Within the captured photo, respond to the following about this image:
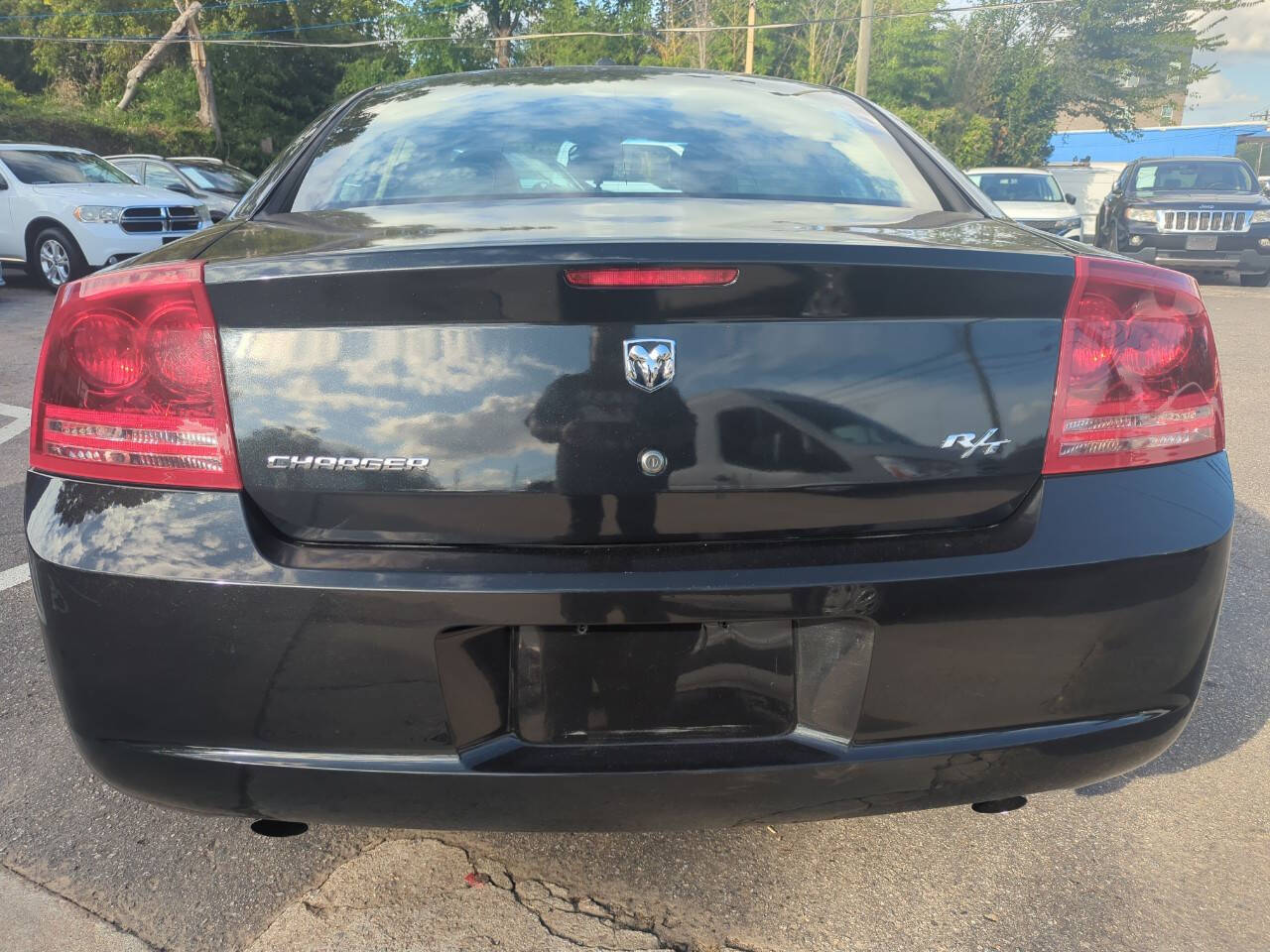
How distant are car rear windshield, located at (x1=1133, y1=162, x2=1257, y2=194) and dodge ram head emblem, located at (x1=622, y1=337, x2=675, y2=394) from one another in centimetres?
1544

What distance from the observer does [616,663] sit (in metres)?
1.62

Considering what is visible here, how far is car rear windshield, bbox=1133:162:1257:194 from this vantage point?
587 inches

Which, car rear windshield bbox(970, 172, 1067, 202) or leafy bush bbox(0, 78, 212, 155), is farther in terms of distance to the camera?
leafy bush bbox(0, 78, 212, 155)

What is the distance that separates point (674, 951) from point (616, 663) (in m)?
0.64

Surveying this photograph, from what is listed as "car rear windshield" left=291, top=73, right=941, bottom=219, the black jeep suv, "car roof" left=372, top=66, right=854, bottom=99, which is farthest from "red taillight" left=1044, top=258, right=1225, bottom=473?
the black jeep suv

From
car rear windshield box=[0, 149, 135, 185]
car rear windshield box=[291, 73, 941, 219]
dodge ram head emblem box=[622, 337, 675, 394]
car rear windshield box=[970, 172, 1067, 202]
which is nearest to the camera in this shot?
dodge ram head emblem box=[622, 337, 675, 394]

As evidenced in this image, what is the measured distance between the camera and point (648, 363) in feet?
5.16

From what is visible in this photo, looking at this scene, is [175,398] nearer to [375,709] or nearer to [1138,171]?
[375,709]

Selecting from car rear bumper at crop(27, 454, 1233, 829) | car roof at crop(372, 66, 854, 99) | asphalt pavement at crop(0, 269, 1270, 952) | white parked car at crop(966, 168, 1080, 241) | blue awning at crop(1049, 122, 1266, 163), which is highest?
car roof at crop(372, 66, 854, 99)

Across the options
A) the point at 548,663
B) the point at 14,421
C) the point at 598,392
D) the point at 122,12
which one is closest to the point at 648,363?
the point at 598,392

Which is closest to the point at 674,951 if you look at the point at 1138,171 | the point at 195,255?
the point at 195,255

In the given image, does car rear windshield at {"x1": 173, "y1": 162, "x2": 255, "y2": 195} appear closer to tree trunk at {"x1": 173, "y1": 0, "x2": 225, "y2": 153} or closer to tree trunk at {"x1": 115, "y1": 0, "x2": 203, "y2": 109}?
tree trunk at {"x1": 173, "y1": 0, "x2": 225, "y2": 153}

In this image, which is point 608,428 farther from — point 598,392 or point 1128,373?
point 1128,373

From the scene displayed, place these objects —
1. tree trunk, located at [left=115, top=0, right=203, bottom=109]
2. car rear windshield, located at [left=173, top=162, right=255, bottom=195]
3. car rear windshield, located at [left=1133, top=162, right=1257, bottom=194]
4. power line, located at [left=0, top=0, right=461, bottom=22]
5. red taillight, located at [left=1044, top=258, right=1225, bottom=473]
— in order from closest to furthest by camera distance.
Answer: red taillight, located at [left=1044, top=258, right=1225, bottom=473], car rear windshield, located at [left=1133, top=162, right=1257, bottom=194], car rear windshield, located at [left=173, top=162, right=255, bottom=195], tree trunk, located at [left=115, top=0, right=203, bottom=109], power line, located at [left=0, top=0, right=461, bottom=22]
